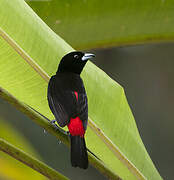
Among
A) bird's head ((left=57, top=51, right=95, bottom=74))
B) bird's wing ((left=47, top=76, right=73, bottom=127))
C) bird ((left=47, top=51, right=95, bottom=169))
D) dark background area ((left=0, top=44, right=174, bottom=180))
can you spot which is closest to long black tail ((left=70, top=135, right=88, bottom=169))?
bird ((left=47, top=51, right=95, bottom=169))

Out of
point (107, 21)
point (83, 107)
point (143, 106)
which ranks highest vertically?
point (107, 21)

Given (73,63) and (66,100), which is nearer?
(66,100)

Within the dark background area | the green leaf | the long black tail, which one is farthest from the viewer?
the dark background area

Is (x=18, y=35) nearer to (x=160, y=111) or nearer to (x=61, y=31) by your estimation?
(x=61, y=31)

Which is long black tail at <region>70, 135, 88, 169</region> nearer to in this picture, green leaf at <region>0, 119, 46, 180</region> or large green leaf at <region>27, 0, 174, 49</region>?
green leaf at <region>0, 119, 46, 180</region>

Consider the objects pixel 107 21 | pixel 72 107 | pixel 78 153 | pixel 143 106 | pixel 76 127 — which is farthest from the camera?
pixel 143 106

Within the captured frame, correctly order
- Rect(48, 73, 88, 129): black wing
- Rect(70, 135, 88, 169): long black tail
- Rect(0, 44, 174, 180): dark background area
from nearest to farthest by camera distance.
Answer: Rect(70, 135, 88, 169): long black tail, Rect(48, 73, 88, 129): black wing, Rect(0, 44, 174, 180): dark background area

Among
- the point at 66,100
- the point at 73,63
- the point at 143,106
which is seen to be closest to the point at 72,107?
the point at 66,100

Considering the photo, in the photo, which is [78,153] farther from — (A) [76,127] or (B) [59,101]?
(B) [59,101]

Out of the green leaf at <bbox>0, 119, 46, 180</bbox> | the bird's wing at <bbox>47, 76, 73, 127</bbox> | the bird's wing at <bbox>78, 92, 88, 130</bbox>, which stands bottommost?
the green leaf at <bbox>0, 119, 46, 180</bbox>
